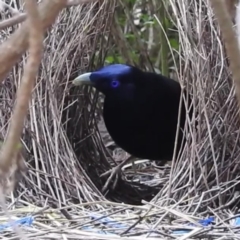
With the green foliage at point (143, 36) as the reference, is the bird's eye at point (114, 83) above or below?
below

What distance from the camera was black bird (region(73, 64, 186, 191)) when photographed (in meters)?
2.45

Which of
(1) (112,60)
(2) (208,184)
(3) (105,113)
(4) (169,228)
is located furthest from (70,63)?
(1) (112,60)

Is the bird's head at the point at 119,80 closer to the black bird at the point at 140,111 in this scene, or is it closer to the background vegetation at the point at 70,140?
the black bird at the point at 140,111

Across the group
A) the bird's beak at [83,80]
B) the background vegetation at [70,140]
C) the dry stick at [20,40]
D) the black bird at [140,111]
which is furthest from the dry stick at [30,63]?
the black bird at [140,111]

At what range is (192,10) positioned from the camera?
2104 mm

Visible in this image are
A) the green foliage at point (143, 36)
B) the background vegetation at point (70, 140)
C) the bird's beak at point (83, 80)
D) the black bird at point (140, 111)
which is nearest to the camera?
the background vegetation at point (70, 140)

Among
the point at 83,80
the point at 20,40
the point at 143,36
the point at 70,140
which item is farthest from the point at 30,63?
the point at 143,36

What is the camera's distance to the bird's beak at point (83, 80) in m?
2.26

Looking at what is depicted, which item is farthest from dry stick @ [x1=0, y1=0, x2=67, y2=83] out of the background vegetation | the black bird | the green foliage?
the green foliage

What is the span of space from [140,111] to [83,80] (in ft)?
0.93

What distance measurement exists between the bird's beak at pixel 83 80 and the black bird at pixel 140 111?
0.38 feet

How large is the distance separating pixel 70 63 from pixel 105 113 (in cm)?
27

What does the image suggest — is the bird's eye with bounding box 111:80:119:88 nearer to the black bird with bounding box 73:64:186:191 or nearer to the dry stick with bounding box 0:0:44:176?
the black bird with bounding box 73:64:186:191

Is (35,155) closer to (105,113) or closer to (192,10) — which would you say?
(105,113)
